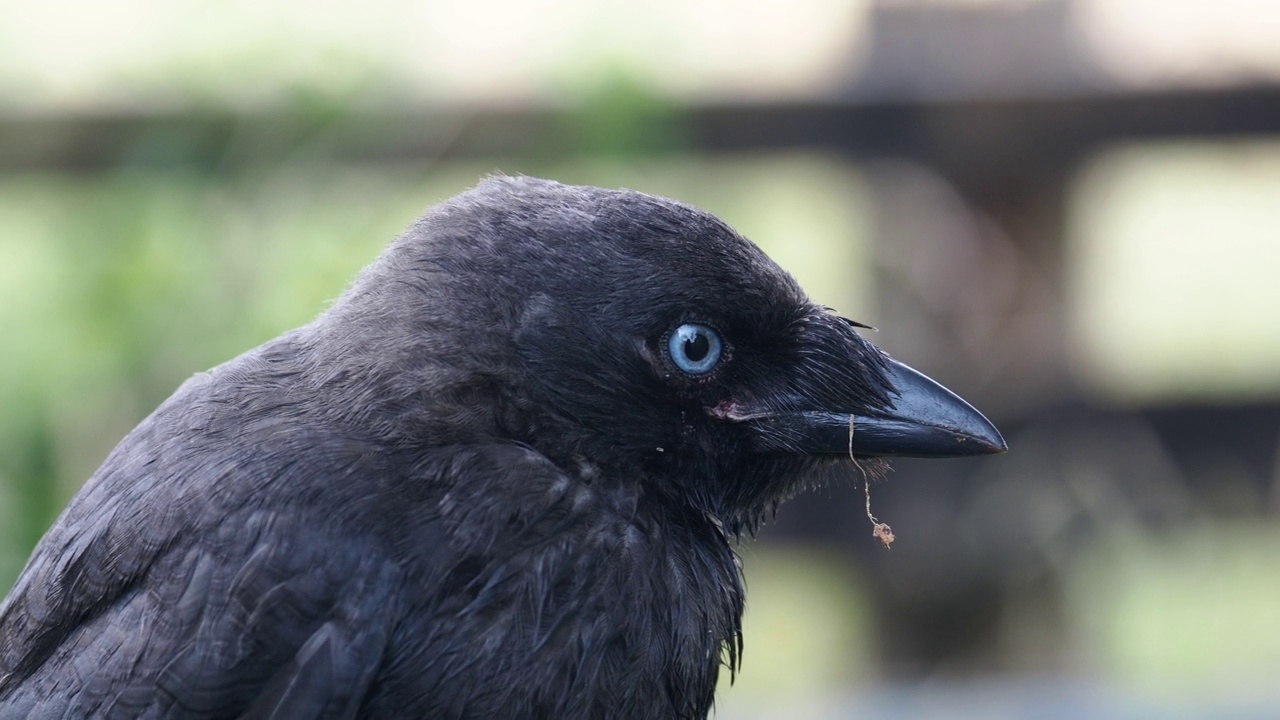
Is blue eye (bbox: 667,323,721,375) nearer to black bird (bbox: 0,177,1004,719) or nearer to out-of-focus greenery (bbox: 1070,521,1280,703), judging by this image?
black bird (bbox: 0,177,1004,719)

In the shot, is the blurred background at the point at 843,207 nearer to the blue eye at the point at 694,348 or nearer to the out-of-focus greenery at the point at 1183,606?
the out-of-focus greenery at the point at 1183,606

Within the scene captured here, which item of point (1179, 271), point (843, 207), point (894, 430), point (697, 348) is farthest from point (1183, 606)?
point (697, 348)

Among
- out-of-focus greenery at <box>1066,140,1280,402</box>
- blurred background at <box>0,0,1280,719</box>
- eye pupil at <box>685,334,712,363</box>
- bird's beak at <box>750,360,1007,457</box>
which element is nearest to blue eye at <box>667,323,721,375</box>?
eye pupil at <box>685,334,712,363</box>

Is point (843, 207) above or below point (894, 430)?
above

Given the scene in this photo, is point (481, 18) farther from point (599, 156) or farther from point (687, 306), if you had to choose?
point (687, 306)

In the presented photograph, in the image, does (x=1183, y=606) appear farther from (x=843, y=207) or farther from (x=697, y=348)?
(x=697, y=348)

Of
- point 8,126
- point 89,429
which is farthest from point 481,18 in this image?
point 89,429
